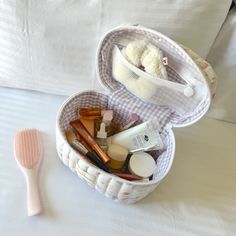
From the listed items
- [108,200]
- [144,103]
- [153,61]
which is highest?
[153,61]

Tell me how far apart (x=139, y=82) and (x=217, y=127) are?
275mm

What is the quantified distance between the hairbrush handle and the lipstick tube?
110 millimetres

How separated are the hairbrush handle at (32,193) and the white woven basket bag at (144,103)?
2.5 inches

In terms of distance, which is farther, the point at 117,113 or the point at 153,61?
the point at 117,113

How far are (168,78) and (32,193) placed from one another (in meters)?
0.32

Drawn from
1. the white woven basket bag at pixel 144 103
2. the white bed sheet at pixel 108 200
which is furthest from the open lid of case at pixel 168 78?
the white bed sheet at pixel 108 200

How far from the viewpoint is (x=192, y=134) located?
2.31 ft

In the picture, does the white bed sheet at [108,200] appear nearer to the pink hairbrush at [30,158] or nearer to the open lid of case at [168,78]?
the pink hairbrush at [30,158]

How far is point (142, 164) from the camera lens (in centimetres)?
57

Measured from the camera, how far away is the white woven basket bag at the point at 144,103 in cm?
51

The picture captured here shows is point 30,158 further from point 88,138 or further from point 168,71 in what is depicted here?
point 168,71

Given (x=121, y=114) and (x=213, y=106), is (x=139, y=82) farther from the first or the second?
(x=213, y=106)

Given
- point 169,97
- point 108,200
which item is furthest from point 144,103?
point 108,200

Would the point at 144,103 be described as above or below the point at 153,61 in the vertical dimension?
below
